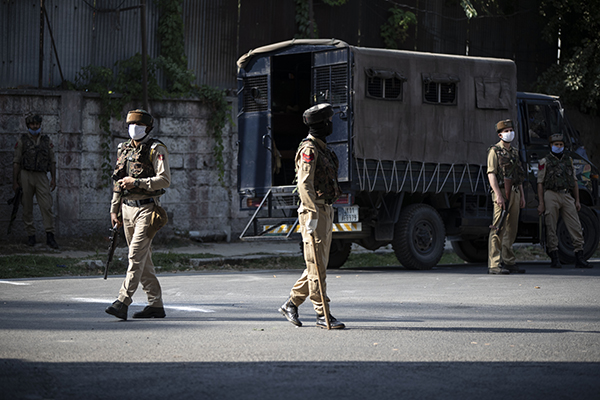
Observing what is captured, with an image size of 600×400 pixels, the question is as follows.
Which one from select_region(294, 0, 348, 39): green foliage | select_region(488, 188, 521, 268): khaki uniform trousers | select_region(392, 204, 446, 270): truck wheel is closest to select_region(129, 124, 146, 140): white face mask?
select_region(392, 204, 446, 270): truck wheel

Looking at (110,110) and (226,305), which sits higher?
(110,110)

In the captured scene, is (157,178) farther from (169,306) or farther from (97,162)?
(97,162)

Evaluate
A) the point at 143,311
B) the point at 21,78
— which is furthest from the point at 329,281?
the point at 21,78

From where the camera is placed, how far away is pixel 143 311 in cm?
713

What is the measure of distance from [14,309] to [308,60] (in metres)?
6.84

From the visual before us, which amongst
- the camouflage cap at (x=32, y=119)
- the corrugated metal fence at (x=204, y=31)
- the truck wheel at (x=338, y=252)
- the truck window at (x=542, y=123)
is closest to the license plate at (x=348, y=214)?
the truck wheel at (x=338, y=252)

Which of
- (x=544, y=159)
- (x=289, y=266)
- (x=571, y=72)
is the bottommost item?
Result: (x=289, y=266)

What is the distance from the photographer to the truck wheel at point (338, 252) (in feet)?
41.2

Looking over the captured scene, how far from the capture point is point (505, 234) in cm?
1157

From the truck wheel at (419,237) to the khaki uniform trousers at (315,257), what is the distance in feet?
17.6

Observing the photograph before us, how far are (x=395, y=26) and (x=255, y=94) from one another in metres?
7.41

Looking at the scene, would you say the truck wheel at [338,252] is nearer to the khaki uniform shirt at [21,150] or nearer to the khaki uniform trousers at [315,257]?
the khaki uniform shirt at [21,150]

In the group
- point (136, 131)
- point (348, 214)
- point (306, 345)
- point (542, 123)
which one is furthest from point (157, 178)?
point (542, 123)

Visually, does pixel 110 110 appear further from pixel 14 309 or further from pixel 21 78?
pixel 14 309
